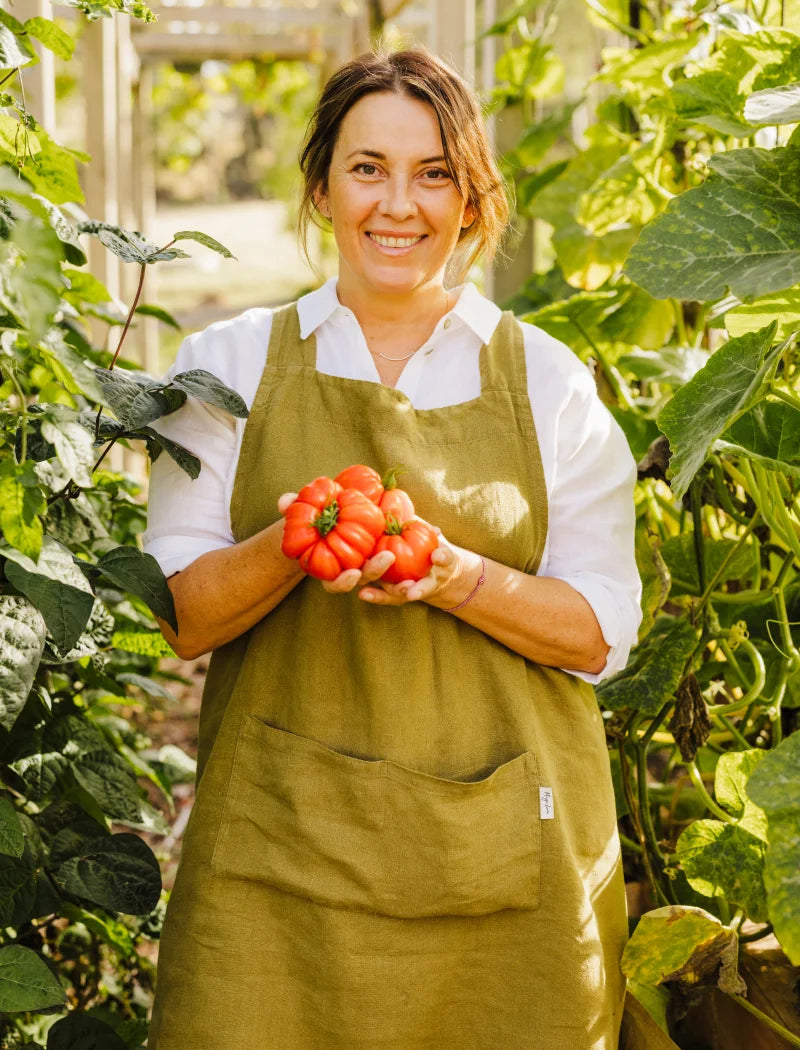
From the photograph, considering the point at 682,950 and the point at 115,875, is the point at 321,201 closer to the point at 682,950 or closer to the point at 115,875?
the point at 115,875

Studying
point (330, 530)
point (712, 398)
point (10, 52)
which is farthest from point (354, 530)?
point (10, 52)

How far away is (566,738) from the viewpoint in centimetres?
157

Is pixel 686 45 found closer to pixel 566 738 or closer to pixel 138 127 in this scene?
pixel 566 738

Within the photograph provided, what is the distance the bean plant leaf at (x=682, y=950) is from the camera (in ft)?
4.96

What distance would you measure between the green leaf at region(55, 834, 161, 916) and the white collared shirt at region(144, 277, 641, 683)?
0.37 metres

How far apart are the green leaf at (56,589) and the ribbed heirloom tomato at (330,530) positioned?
22 centimetres

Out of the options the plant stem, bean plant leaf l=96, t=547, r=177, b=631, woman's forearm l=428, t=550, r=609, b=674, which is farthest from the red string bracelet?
the plant stem

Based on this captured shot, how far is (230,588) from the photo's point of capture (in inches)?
57.6

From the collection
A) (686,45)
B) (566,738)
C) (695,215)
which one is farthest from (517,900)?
(686,45)

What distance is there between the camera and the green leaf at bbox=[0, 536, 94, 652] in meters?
1.28

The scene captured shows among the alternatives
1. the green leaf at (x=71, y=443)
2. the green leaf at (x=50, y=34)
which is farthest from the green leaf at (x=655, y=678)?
the green leaf at (x=50, y=34)

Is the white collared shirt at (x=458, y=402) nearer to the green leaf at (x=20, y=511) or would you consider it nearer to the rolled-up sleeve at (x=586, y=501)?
the rolled-up sleeve at (x=586, y=501)

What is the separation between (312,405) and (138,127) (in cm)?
543

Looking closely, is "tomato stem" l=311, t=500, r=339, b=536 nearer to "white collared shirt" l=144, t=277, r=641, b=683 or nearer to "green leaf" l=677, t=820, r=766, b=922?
"white collared shirt" l=144, t=277, r=641, b=683
